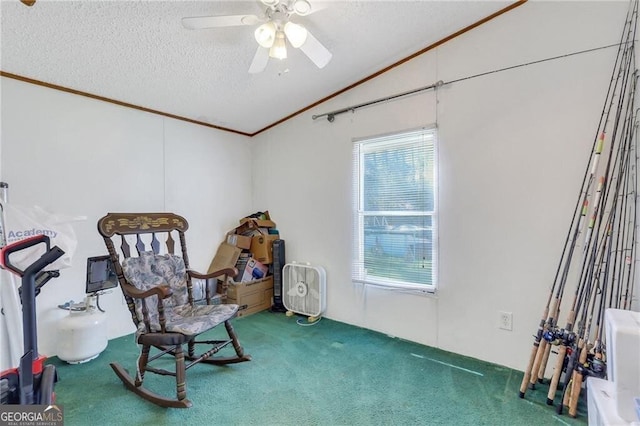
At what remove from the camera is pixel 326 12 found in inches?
82.6

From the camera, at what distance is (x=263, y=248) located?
3.61 m

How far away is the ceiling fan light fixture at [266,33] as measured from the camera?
1.80 meters

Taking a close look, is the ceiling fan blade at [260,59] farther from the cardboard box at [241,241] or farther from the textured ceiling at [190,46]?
the cardboard box at [241,241]

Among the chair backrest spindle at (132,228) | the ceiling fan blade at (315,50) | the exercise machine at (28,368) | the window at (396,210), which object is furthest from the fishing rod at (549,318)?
the exercise machine at (28,368)

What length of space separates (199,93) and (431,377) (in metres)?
3.04

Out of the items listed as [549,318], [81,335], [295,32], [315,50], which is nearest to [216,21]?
[295,32]

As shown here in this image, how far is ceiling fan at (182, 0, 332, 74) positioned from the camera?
171 centimetres

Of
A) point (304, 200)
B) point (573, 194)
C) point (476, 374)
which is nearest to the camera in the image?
point (573, 194)

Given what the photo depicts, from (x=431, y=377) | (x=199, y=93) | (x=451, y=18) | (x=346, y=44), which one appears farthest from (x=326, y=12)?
(x=431, y=377)

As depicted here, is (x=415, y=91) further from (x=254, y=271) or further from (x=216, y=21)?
(x=254, y=271)

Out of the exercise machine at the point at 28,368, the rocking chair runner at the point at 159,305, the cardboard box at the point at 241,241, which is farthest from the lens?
the cardboard box at the point at 241,241

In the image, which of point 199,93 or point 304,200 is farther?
point 304,200

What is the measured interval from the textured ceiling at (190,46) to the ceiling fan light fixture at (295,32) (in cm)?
36

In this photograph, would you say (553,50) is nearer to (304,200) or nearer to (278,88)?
(278,88)
